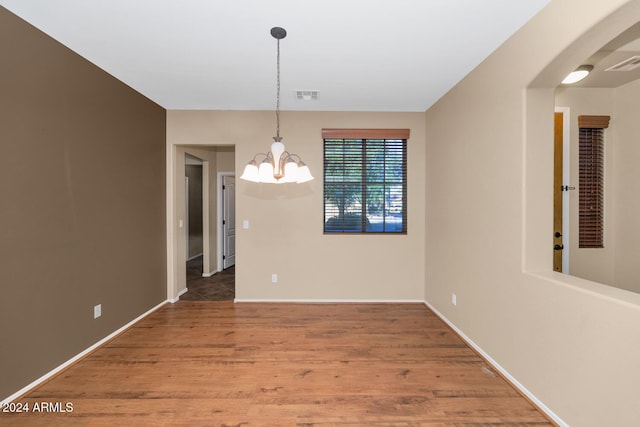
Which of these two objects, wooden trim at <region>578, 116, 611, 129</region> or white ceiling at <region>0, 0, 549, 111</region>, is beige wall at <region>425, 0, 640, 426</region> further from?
wooden trim at <region>578, 116, 611, 129</region>

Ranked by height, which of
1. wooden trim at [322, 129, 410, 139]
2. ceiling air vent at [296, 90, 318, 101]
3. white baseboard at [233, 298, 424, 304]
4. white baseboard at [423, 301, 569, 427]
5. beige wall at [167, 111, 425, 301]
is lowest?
white baseboard at [423, 301, 569, 427]

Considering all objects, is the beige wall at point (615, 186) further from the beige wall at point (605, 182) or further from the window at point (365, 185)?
the window at point (365, 185)

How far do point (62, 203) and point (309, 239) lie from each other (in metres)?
2.64

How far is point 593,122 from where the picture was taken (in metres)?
2.86

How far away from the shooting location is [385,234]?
3988 millimetres

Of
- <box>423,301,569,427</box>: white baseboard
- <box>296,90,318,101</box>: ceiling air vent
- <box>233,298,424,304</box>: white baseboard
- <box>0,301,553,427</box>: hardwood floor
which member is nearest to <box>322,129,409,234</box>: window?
<box>296,90,318,101</box>: ceiling air vent

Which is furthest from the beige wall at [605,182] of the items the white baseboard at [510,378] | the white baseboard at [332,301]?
the white baseboard at [332,301]

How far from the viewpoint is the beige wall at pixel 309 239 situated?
13.0 feet

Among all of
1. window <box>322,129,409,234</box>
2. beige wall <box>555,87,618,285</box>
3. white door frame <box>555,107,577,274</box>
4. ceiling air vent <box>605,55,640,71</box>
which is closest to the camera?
ceiling air vent <box>605,55,640,71</box>

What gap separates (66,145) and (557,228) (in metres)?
4.64

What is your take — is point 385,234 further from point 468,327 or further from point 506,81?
point 506,81

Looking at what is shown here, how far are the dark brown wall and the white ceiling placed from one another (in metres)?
0.26

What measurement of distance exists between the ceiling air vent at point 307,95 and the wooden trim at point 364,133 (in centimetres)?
53

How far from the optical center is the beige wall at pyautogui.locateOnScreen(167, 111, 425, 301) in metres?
3.95
